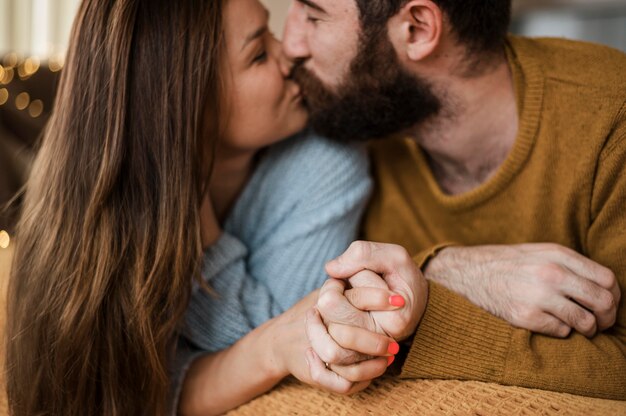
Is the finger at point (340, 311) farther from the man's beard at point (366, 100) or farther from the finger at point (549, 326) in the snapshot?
the man's beard at point (366, 100)

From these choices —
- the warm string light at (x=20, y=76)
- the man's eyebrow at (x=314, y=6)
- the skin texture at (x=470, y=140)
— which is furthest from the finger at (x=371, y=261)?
the warm string light at (x=20, y=76)

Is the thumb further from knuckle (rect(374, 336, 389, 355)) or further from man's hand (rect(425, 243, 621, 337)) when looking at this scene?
man's hand (rect(425, 243, 621, 337))

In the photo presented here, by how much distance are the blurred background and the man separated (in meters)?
Answer: 0.39

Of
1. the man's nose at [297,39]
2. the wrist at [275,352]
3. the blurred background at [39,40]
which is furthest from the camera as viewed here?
the blurred background at [39,40]

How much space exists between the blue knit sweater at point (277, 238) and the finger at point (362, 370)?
357 mm

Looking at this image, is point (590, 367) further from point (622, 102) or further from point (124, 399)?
point (124, 399)

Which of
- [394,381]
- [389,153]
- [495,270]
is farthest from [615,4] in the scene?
[394,381]

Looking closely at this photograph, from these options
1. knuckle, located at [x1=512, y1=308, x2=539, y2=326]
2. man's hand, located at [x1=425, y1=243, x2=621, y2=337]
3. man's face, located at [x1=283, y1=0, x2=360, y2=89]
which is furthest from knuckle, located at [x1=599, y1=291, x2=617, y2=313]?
man's face, located at [x1=283, y1=0, x2=360, y2=89]

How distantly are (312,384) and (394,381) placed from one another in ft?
0.38

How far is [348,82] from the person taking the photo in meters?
1.36

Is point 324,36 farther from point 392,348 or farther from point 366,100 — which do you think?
point 392,348

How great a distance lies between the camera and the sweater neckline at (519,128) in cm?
125

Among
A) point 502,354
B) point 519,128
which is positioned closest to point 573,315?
point 502,354

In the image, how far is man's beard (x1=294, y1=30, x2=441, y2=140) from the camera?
1.34 metres
